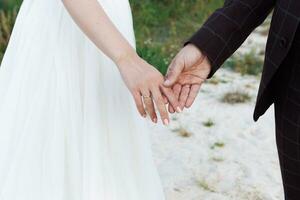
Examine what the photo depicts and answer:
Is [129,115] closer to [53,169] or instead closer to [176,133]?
[53,169]

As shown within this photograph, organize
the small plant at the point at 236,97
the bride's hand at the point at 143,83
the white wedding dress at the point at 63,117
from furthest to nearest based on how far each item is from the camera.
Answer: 1. the small plant at the point at 236,97
2. the white wedding dress at the point at 63,117
3. the bride's hand at the point at 143,83

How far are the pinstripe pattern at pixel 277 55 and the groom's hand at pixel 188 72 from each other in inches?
0.9

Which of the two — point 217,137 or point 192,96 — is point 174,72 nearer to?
point 192,96

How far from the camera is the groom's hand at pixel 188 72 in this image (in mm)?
1576

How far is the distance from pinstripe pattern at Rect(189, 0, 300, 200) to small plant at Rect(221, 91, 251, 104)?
8.18 ft

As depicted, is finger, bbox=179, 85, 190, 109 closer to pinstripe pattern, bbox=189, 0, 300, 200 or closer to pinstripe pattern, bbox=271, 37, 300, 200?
pinstripe pattern, bbox=189, 0, 300, 200

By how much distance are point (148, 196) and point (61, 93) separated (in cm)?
47

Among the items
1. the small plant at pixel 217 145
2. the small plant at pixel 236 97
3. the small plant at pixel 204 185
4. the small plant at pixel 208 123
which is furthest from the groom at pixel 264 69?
the small plant at pixel 236 97

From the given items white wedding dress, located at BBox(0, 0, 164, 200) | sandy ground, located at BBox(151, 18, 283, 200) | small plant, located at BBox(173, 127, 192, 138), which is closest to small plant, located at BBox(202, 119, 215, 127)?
sandy ground, located at BBox(151, 18, 283, 200)

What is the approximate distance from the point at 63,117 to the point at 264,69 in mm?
636

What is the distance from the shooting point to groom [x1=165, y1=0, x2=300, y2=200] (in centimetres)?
148

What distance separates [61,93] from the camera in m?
1.80

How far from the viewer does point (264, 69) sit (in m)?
1.55

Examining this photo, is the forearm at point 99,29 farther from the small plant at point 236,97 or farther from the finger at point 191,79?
the small plant at point 236,97
